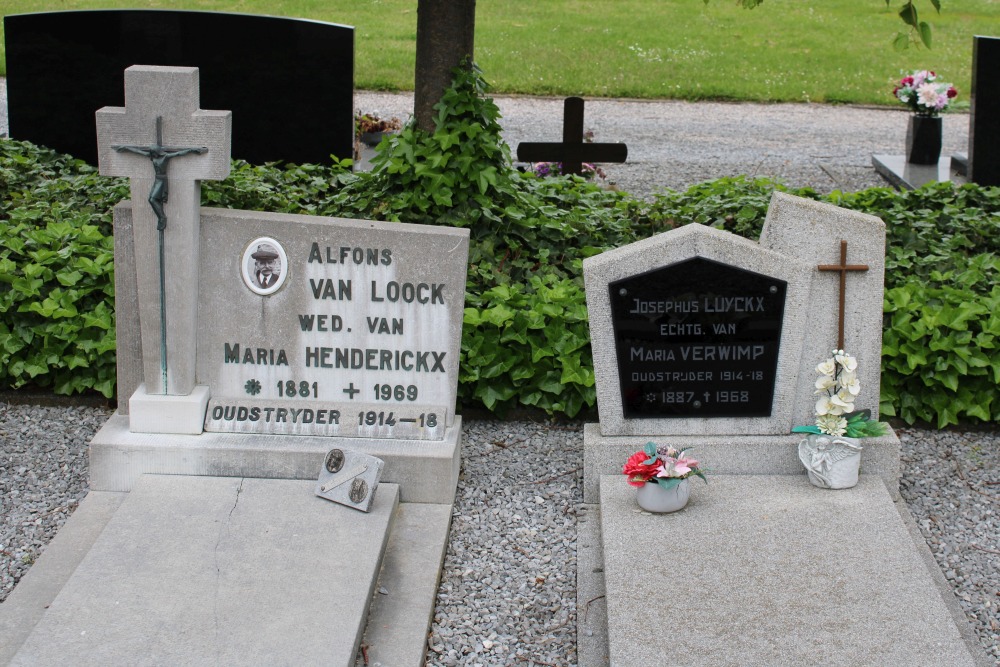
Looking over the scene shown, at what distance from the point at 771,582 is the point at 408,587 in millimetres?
1388

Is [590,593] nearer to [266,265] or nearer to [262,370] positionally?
[262,370]

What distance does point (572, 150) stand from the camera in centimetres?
1027

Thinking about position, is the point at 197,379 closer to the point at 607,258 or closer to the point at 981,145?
the point at 607,258

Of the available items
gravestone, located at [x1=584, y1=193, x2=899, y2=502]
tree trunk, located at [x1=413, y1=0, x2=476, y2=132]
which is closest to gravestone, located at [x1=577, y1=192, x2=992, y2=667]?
gravestone, located at [x1=584, y1=193, x2=899, y2=502]

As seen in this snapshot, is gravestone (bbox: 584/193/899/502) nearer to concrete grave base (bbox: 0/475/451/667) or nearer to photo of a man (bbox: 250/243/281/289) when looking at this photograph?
concrete grave base (bbox: 0/475/451/667)

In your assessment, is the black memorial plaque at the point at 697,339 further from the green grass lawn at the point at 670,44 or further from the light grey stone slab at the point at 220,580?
the green grass lawn at the point at 670,44

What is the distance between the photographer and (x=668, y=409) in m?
5.46

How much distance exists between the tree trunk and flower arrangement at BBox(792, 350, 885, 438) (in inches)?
140

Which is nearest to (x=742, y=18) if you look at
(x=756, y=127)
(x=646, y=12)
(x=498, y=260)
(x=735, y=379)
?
(x=646, y=12)

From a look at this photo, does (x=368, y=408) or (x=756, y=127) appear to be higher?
(x=756, y=127)

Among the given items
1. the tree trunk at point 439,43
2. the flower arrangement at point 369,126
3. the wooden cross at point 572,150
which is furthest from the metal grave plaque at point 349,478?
the flower arrangement at point 369,126

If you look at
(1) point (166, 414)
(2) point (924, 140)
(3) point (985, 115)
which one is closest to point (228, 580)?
(1) point (166, 414)

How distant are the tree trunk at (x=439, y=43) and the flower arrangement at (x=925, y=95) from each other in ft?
19.6

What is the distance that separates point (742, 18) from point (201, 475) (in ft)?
68.1
